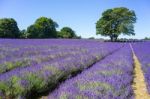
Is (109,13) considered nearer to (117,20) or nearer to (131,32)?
(117,20)

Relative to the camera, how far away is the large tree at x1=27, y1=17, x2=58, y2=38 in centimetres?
6481

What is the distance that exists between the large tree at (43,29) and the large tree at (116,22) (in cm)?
1459

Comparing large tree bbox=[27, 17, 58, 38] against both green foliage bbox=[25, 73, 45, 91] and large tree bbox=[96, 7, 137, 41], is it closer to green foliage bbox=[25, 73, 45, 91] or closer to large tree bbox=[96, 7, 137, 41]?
large tree bbox=[96, 7, 137, 41]

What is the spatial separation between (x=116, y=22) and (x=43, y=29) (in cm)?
1985

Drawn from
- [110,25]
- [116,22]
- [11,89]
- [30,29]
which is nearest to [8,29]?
[30,29]

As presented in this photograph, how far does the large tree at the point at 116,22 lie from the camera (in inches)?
2203

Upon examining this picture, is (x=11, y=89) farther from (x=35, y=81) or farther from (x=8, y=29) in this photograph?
(x=8, y=29)

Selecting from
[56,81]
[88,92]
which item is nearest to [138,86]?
[56,81]

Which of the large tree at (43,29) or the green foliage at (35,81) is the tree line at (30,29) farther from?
the green foliage at (35,81)

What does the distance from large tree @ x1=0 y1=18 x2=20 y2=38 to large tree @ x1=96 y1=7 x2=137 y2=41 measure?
17190 millimetres

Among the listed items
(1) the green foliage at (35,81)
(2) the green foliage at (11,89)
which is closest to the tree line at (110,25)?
(1) the green foliage at (35,81)

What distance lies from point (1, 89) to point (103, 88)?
1.99m

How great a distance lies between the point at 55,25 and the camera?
80562mm

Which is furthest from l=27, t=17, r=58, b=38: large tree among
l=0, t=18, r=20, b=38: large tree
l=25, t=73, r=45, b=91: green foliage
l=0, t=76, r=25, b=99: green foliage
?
l=0, t=76, r=25, b=99: green foliage
